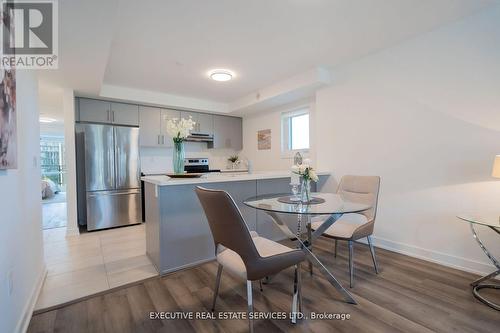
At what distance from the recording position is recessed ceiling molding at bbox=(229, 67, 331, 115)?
3.30m

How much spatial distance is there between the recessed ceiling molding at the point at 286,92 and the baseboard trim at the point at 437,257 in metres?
2.24

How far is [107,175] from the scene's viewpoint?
379 cm

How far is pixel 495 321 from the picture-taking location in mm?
1516

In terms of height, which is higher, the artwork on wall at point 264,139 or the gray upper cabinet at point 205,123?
the gray upper cabinet at point 205,123

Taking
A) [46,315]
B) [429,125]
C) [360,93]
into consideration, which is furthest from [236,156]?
[46,315]

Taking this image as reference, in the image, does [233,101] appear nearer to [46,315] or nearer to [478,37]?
[478,37]

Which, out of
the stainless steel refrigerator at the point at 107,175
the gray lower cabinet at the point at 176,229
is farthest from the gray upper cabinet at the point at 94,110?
the gray lower cabinet at the point at 176,229

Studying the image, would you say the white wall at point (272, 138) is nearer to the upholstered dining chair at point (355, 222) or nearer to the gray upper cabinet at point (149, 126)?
the upholstered dining chair at point (355, 222)

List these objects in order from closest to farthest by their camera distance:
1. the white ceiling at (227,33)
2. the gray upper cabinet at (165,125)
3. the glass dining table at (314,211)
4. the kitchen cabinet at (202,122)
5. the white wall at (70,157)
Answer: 1. the glass dining table at (314,211)
2. the white ceiling at (227,33)
3. the white wall at (70,157)
4. the gray upper cabinet at (165,125)
5. the kitchen cabinet at (202,122)

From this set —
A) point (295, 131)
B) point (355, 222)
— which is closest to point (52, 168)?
point (295, 131)

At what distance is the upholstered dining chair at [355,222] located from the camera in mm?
2016

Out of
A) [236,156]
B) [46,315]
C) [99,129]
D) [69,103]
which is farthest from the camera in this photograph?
[236,156]

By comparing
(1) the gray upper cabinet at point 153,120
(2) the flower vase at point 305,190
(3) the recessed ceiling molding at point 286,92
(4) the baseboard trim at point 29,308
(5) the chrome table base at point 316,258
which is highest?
(3) the recessed ceiling molding at point 286,92

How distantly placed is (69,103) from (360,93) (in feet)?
13.4
